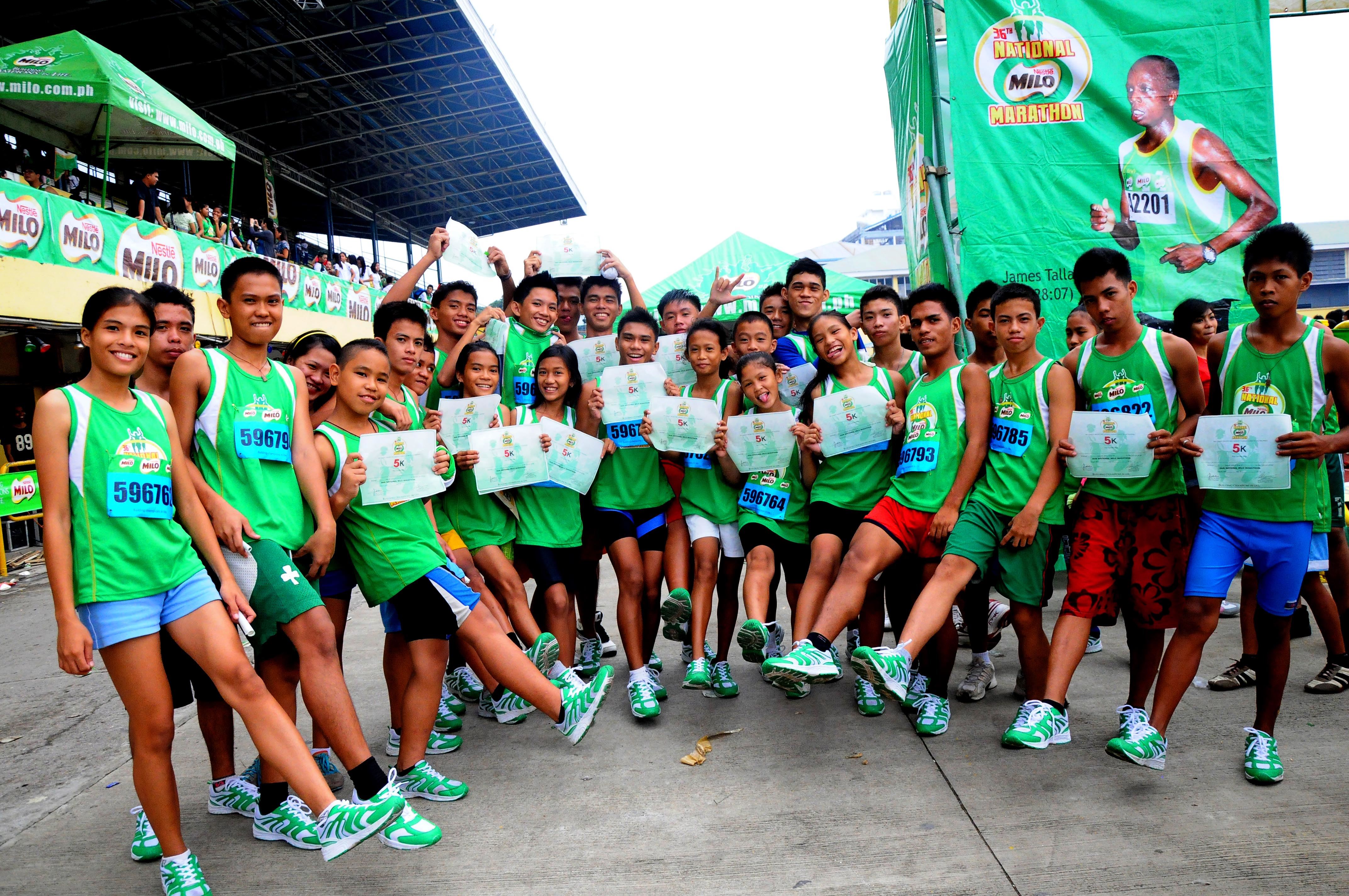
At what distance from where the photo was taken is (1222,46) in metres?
5.55

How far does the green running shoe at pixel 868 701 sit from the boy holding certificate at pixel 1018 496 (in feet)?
1.40

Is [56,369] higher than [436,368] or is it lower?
higher

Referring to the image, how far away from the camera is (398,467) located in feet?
10.6

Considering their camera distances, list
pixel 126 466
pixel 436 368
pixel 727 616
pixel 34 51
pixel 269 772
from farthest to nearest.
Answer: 1. pixel 34 51
2. pixel 436 368
3. pixel 727 616
4. pixel 269 772
5. pixel 126 466

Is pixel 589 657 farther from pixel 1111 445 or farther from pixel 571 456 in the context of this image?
pixel 1111 445

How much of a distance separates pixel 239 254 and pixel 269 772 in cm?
1210

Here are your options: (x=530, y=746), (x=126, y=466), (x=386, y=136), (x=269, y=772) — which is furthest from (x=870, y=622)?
(x=386, y=136)

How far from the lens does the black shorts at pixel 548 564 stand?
392 centimetres

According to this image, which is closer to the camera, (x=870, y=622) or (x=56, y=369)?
(x=870, y=622)

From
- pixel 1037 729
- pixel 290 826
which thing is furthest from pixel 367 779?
pixel 1037 729

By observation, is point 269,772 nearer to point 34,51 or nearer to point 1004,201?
point 1004,201

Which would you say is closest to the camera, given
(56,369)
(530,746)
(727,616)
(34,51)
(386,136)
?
(530,746)

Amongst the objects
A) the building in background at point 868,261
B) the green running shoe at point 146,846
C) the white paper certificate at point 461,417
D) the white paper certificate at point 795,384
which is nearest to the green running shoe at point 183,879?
the green running shoe at point 146,846

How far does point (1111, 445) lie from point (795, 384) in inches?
65.1
